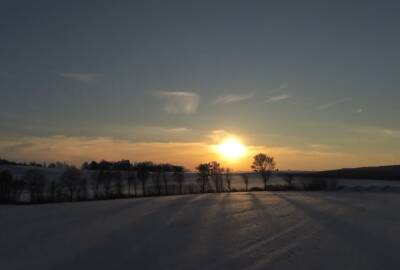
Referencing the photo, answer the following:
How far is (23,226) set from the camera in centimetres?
3738

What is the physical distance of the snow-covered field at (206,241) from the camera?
2191 cm

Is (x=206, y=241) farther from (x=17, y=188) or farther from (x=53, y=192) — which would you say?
(x=17, y=188)

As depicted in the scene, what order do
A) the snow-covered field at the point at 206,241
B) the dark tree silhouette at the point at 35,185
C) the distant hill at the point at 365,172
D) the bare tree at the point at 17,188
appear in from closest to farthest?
the snow-covered field at the point at 206,241 → the bare tree at the point at 17,188 → the dark tree silhouette at the point at 35,185 → the distant hill at the point at 365,172

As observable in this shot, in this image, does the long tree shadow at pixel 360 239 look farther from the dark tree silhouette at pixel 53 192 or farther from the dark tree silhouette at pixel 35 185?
the dark tree silhouette at pixel 35 185

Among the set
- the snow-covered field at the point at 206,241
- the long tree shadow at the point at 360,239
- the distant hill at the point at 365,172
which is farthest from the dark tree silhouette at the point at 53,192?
the distant hill at the point at 365,172

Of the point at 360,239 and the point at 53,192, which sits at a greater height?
the point at 53,192

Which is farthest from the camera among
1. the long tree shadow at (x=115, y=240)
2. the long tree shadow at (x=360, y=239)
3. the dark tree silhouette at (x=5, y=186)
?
the dark tree silhouette at (x=5, y=186)

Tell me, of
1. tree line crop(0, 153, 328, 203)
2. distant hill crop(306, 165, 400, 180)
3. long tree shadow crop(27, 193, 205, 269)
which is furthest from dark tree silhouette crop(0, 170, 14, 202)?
distant hill crop(306, 165, 400, 180)

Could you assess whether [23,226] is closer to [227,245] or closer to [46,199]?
[227,245]

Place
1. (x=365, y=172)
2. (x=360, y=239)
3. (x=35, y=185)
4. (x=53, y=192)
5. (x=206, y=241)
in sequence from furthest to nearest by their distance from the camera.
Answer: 1. (x=365, y=172)
2. (x=35, y=185)
3. (x=53, y=192)
4. (x=360, y=239)
5. (x=206, y=241)

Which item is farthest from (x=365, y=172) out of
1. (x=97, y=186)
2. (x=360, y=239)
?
(x=360, y=239)

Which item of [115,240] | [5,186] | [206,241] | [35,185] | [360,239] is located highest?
[35,185]

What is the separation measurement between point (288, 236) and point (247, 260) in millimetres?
7488

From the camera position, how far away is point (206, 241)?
27438 millimetres
